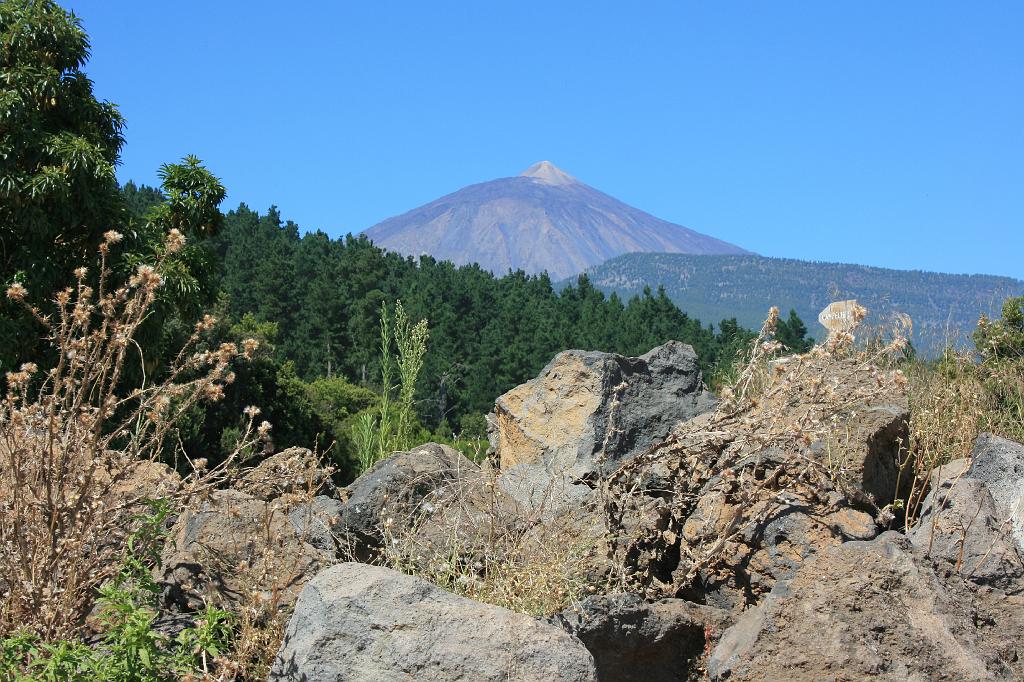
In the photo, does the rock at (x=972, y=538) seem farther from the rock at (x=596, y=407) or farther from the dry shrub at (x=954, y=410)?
the rock at (x=596, y=407)

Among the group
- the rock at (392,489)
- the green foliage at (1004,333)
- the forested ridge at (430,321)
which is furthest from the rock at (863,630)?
the forested ridge at (430,321)

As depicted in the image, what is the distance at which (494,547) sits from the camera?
4.82 metres

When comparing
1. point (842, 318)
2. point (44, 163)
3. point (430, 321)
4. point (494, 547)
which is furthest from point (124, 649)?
point (430, 321)

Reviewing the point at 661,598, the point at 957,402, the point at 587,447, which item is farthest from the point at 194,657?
the point at 957,402

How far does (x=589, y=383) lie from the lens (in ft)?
20.5

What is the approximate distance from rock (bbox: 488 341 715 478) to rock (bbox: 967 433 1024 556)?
154 centimetres

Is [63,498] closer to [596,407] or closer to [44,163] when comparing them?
[596,407]

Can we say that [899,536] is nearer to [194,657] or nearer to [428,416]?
[194,657]

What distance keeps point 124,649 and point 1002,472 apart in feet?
15.0

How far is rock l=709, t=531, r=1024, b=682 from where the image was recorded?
398 cm

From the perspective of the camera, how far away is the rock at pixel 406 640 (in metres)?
3.60

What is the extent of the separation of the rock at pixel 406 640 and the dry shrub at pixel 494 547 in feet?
2.24

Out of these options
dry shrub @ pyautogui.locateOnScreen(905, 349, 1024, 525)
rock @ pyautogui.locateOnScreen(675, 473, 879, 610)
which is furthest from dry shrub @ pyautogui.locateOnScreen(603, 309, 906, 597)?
dry shrub @ pyautogui.locateOnScreen(905, 349, 1024, 525)

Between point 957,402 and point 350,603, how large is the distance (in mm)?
6419
